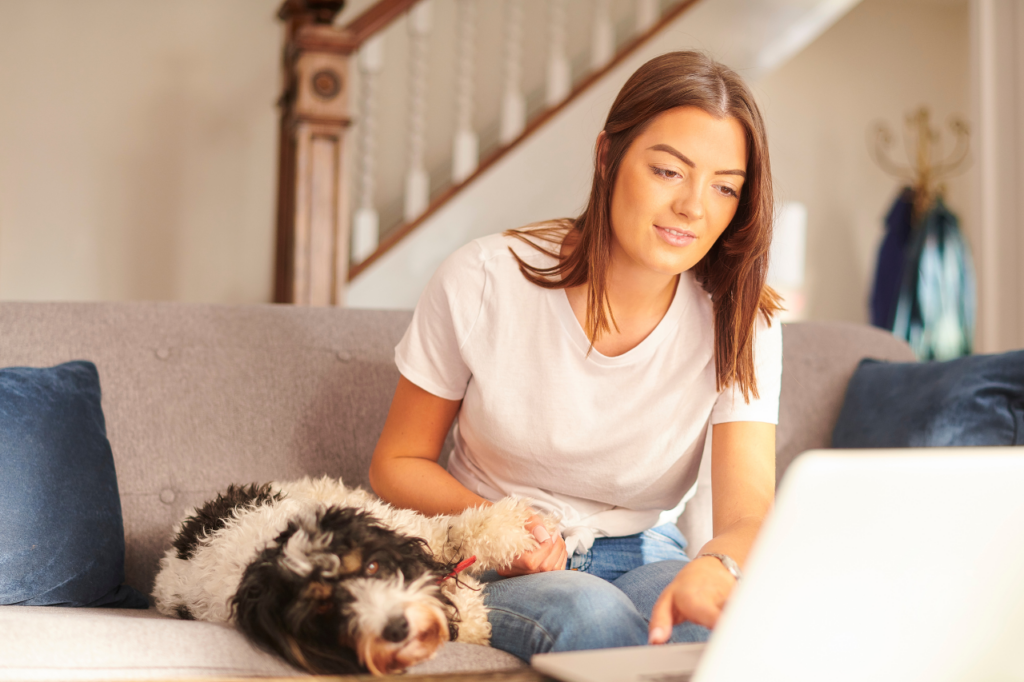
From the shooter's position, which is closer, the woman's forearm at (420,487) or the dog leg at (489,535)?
the dog leg at (489,535)

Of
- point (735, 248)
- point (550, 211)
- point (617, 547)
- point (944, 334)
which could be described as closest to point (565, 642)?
point (617, 547)

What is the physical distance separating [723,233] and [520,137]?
6.87 feet

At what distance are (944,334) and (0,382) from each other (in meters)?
4.15

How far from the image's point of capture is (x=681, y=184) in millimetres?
1220

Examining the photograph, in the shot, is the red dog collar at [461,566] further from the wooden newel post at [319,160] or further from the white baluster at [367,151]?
the white baluster at [367,151]

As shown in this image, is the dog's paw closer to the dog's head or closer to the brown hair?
the dog's head

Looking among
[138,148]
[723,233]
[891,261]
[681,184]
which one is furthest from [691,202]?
[891,261]

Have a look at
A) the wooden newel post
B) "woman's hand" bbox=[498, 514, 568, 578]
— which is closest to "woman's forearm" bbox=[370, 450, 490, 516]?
"woman's hand" bbox=[498, 514, 568, 578]

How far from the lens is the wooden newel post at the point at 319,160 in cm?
264

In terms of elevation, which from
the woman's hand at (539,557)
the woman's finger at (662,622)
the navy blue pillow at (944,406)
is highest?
the navy blue pillow at (944,406)

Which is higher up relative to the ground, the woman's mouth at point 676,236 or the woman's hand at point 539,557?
the woman's mouth at point 676,236

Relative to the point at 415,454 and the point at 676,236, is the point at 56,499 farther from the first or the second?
the point at 676,236

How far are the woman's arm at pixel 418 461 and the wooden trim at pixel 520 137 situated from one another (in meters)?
1.77

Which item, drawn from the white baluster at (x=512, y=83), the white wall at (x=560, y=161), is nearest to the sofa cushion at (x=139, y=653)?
the white wall at (x=560, y=161)
